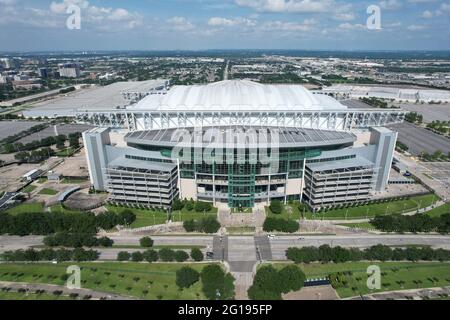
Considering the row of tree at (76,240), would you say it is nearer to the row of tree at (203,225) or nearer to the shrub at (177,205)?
the row of tree at (203,225)

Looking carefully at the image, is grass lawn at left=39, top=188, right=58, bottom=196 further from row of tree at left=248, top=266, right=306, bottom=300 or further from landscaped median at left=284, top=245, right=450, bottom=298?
landscaped median at left=284, top=245, right=450, bottom=298

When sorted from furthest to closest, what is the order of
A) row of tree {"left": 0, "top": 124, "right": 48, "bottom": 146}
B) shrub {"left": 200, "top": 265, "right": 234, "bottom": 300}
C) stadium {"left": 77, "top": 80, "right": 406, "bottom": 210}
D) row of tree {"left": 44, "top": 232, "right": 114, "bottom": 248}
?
row of tree {"left": 0, "top": 124, "right": 48, "bottom": 146} < stadium {"left": 77, "top": 80, "right": 406, "bottom": 210} < row of tree {"left": 44, "top": 232, "right": 114, "bottom": 248} < shrub {"left": 200, "top": 265, "right": 234, "bottom": 300}

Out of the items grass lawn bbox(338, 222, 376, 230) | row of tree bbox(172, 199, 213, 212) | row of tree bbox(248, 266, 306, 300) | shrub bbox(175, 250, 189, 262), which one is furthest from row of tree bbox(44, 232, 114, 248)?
grass lawn bbox(338, 222, 376, 230)

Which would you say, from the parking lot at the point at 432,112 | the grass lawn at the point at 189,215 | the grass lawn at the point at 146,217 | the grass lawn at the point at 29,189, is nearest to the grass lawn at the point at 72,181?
the grass lawn at the point at 29,189

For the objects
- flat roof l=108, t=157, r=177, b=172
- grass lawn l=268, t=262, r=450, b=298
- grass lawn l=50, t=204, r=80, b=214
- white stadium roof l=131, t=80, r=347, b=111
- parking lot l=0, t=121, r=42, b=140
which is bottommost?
grass lawn l=268, t=262, r=450, b=298

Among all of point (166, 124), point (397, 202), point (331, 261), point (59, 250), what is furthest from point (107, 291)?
point (397, 202)

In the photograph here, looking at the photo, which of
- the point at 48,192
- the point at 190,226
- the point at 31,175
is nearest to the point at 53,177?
the point at 31,175
